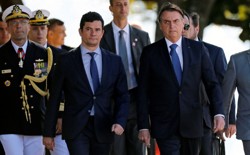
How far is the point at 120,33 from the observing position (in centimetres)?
1582

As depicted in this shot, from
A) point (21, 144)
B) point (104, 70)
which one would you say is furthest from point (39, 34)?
point (104, 70)

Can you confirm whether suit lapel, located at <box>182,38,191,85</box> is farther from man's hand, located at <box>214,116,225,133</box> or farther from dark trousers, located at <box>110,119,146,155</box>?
dark trousers, located at <box>110,119,146,155</box>

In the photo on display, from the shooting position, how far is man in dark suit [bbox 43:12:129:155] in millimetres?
14023

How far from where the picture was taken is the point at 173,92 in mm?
14023

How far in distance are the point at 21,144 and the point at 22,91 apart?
59 cm

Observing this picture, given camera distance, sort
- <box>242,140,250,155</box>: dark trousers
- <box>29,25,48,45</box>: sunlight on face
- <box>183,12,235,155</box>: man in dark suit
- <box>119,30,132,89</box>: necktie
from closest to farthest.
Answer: <box>242,140,250,155</box>: dark trousers
<box>183,12,235,155</box>: man in dark suit
<box>119,30,132,89</box>: necktie
<box>29,25,48,45</box>: sunlight on face

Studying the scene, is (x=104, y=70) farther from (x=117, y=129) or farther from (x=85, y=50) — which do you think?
(x=117, y=129)

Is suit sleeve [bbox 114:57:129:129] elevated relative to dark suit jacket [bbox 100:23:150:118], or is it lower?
lower

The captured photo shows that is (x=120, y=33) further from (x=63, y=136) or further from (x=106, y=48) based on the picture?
(x=63, y=136)

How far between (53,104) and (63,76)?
0.31 m

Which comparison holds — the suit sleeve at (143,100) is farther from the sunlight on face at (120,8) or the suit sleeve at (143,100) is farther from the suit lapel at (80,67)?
the sunlight on face at (120,8)

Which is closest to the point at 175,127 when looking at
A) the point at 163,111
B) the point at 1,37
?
the point at 163,111

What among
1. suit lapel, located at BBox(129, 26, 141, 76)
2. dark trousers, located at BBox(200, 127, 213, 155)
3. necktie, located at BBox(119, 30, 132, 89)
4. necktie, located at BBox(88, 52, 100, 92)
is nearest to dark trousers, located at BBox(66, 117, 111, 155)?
necktie, located at BBox(88, 52, 100, 92)

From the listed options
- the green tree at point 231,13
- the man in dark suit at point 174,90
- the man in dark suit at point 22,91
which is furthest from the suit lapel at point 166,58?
the green tree at point 231,13
